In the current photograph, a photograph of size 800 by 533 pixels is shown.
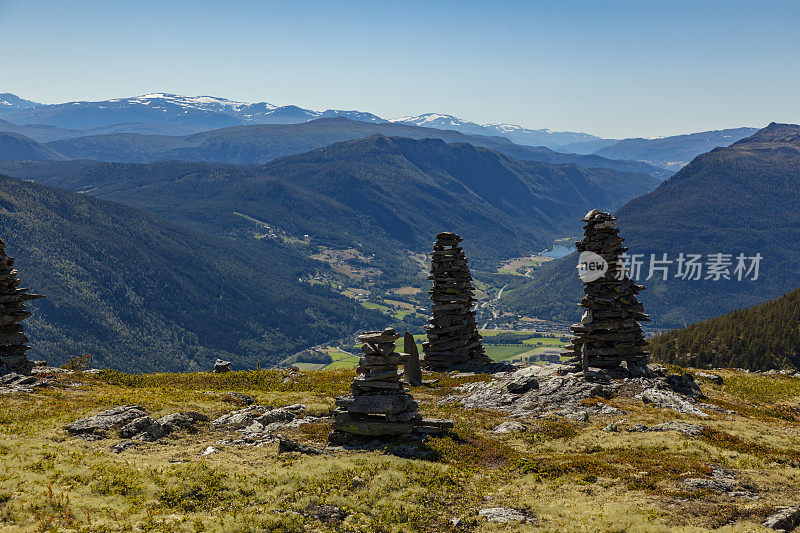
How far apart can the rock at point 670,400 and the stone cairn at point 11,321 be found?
45801 mm

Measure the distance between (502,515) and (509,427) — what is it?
1242 centimetres

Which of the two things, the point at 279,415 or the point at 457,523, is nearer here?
the point at 457,523

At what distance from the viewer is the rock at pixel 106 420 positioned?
2806cm

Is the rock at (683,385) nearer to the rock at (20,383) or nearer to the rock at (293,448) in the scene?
the rock at (293,448)

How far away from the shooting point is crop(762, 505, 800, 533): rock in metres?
18.2

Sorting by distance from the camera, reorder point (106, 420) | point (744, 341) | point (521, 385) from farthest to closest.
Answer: point (744, 341) → point (521, 385) → point (106, 420)

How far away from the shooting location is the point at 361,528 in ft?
65.6

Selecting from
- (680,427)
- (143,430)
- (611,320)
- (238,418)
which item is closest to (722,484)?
(680,427)

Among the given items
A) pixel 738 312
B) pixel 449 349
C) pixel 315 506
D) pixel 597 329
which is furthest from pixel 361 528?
pixel 738 312

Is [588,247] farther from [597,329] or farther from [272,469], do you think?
[272,469]

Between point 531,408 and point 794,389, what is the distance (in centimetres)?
3165

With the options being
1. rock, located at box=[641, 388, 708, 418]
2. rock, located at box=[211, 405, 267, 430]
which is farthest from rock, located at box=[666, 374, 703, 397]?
rock, located at box=[211, 405, 267, 430]

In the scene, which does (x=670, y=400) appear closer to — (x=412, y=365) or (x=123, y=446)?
(x=412, y=365)

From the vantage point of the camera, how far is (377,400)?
2952 centimetres
